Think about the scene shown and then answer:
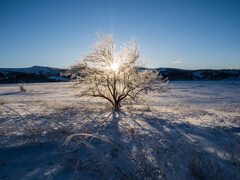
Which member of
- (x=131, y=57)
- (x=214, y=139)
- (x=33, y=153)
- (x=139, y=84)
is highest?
(x=131, y=57)

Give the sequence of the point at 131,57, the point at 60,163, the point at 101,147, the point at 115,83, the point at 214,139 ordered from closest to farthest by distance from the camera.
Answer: the point at 60,163 → the point at 101,147 → the point at 214,139 → the point at 131,57 → the point at 115,83

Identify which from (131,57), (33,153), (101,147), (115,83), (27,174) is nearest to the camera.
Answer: (27,174)

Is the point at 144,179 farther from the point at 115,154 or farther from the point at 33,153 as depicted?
the point at 33,153

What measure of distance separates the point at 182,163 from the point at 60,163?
1.93 meters

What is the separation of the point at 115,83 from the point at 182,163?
Answer: 6036 millimetres

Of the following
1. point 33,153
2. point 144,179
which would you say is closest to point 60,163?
point 33,153

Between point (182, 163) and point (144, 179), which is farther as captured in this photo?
point (182, 163)

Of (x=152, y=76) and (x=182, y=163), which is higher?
(x=152, y=76)

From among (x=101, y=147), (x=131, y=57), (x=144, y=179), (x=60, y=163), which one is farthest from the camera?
(x=131, y=57)

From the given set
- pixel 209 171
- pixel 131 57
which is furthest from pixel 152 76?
pixel 209 171

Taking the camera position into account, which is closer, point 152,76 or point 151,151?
point 151,151

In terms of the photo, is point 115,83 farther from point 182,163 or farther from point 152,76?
Result: point 182,163

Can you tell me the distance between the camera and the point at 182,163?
2223 millimetres

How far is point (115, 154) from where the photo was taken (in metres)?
2.49
